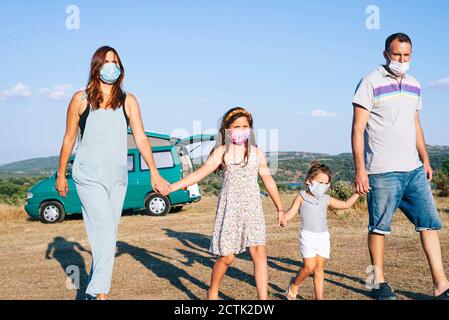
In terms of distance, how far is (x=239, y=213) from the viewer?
16.7ft

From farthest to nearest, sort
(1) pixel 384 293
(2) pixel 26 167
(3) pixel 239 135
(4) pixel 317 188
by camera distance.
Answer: (2) pixel 26 167 < (4) pixel 317 188 < (1) pixel 384 293 < (3) pixel 239 135

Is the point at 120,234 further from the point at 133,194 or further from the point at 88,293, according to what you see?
the point at 88,293

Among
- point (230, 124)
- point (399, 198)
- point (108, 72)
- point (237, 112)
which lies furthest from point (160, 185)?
point (399, 198)

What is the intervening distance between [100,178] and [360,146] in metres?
2.31

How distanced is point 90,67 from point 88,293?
187cm

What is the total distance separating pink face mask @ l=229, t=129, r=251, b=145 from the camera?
5102mm

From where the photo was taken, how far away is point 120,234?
469 inches

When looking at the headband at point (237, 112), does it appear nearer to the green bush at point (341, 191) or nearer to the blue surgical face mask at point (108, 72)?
the blue surgical face mask at point (108, 72)

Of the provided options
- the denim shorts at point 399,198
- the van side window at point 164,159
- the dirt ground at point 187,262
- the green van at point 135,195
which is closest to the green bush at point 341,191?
the dirt ground at point 187,262

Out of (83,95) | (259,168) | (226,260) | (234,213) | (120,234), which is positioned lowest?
(120,234)

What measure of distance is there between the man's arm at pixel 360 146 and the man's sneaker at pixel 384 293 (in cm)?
91

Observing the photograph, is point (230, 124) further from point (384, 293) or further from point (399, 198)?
point (384, 293)

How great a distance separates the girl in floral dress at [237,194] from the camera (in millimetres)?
5047
